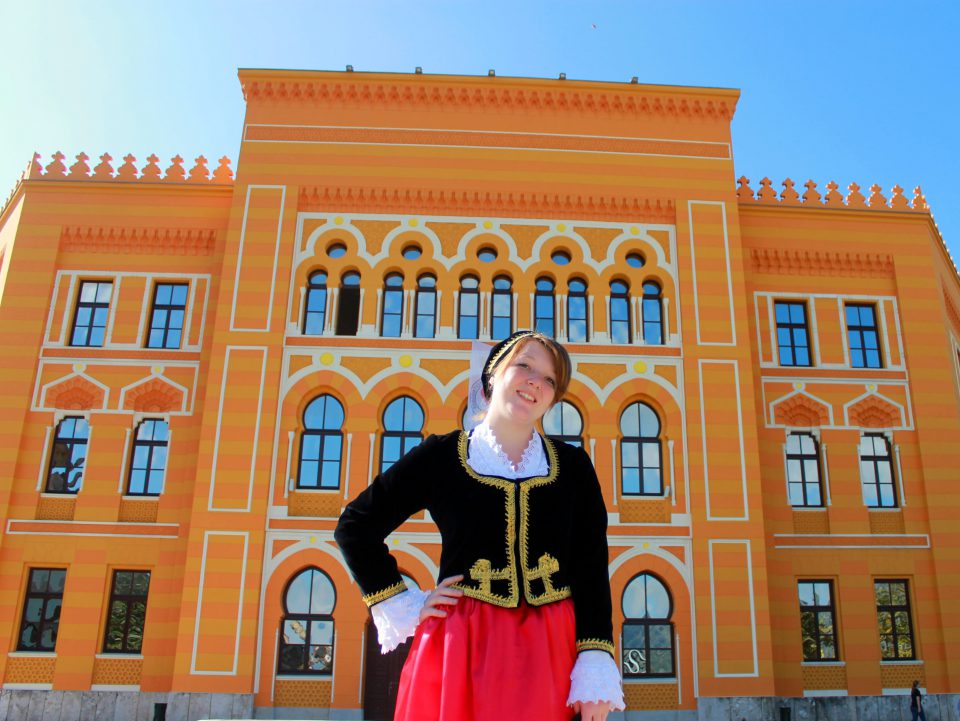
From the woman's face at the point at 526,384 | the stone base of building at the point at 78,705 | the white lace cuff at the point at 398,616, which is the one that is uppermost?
the woman's face at the point at 526,384

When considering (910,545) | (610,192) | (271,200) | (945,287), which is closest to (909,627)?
(910,545)

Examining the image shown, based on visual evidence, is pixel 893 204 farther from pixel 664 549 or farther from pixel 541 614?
pixel 541 614

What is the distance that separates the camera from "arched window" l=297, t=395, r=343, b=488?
15.9m

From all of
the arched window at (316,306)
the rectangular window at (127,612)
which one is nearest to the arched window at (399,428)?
the arched window at (316,306)

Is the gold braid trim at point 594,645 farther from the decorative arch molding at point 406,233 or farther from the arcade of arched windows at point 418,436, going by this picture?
the decorative arch molding at point 406,233

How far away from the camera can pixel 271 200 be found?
682 inches

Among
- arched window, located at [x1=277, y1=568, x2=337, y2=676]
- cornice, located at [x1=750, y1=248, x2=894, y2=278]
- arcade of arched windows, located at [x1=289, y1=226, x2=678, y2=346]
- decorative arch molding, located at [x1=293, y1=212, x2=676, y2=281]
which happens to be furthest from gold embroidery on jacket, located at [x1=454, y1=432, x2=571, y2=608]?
cornice, located at [x1=750, y1=248, x2=894, y2=278]

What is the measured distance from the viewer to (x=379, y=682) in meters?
14.8

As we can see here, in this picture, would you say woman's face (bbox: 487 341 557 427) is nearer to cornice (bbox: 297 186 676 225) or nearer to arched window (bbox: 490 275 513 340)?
arched window (bbox: 490 275 513 340)

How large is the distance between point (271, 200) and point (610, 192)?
7368 mm

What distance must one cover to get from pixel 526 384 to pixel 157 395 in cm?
1540

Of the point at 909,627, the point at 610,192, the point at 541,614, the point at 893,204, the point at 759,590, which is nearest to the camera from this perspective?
the point at 541,614

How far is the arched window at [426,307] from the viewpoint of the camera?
16.8 metres

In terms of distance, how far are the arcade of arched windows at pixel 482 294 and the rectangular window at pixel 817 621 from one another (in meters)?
5.96
